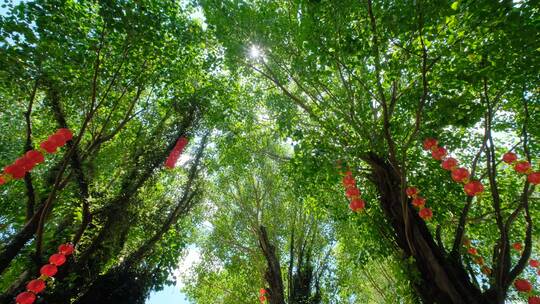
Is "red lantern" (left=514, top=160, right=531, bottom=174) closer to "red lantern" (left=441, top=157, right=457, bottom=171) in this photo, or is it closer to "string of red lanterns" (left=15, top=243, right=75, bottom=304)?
"red lantern" (left=441, top=157, right=457, bottom=171)

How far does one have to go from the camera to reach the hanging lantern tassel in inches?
332

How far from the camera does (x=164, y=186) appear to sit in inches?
371

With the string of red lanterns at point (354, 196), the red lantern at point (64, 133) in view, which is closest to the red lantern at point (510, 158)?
the string of red lanterns at point (354, 196)

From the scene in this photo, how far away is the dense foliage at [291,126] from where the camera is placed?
476cm

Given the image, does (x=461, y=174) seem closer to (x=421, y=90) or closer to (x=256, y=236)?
(x=421, y=90)

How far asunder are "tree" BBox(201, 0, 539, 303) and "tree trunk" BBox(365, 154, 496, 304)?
0.02 meters

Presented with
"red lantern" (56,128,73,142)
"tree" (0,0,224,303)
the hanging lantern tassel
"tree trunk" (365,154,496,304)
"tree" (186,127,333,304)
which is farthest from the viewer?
"tree" (186,127,333,304)

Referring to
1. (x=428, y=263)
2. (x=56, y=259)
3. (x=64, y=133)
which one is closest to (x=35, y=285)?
(x=56, y=259)

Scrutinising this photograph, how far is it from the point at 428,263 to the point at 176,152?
6.89m

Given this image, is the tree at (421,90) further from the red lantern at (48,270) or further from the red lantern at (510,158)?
the red lantern at (48,270)

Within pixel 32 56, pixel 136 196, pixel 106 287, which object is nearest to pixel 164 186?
pixel 136 196

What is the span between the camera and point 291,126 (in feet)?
23.3

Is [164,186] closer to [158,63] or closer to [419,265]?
[158,63]

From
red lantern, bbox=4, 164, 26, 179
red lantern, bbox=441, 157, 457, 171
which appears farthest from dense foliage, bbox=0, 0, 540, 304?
red lantern, bbox=4, 164, 26, 179
